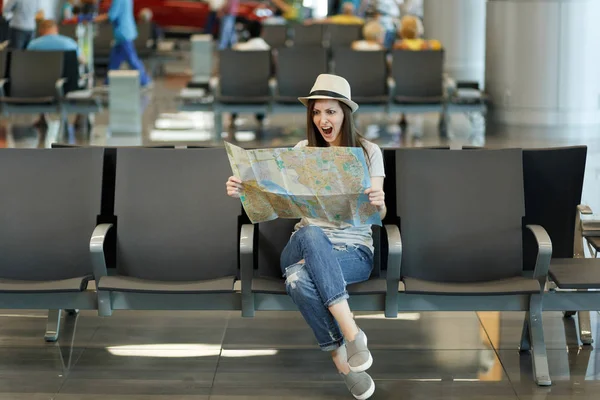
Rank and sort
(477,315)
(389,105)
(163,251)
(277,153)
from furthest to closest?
(389,105), (477,315), (163,251), (277,153)

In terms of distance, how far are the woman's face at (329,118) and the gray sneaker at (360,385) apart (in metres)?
0.98

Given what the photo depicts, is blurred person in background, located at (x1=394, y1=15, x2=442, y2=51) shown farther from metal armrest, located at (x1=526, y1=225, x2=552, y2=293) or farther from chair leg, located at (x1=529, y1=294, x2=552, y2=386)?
chair leg, located at (x1=529, y1=294, x2=552, y2=386)

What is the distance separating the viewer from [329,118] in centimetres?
421

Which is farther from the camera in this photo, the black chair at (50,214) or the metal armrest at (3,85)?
the metal armrest at (3,85)

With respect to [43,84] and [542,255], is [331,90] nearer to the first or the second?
[542,255]

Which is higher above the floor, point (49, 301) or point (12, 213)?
point (12, 213)

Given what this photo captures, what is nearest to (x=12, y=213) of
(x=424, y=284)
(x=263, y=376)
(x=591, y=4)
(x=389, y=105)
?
(x=263, y=376)

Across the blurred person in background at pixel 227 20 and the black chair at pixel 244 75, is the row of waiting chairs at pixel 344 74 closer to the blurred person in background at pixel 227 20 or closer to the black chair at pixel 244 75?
the black chair at pixel 244 75

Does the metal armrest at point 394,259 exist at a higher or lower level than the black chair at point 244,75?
lower

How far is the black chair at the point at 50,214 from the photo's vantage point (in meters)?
4.49

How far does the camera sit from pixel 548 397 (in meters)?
3.94

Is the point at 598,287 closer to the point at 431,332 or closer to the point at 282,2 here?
the point at 431,332

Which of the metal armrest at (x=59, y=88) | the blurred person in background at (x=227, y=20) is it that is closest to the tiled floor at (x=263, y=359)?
the metal armrest at (x=59, y=88)

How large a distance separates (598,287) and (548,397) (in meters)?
0.48
